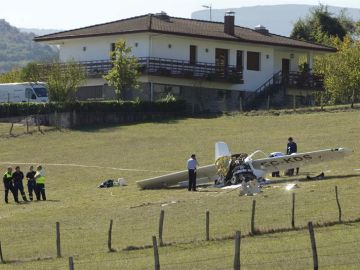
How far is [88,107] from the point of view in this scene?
69562 millimetres

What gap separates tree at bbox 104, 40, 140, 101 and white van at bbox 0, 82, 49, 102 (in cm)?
504

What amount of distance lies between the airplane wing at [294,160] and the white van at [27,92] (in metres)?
36.0

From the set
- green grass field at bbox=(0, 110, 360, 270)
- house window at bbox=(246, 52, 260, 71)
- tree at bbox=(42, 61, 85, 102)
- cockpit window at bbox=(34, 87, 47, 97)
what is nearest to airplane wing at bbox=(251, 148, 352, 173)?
green grass field at bbox=(0, 110, 360, 270)

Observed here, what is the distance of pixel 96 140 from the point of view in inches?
2458

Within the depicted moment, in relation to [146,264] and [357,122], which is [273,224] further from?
[357,122]

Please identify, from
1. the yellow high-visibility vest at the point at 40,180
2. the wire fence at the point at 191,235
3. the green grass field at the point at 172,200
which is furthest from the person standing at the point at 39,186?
the wire fence at the point at 191,235

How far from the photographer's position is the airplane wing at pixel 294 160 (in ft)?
138

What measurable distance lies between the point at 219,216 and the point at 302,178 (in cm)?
893

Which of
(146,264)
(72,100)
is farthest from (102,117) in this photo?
(146,264)

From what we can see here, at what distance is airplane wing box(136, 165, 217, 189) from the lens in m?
43.4

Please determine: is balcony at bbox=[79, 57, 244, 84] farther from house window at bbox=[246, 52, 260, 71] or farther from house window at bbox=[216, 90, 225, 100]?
house window at bbox=[246, 52, 260, 71]

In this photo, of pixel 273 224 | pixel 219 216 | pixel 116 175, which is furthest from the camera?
pixel 116 175

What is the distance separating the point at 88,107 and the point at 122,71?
4726 millimetres

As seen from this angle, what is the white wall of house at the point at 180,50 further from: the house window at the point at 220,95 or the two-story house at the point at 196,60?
the house window at the point at 220,95
